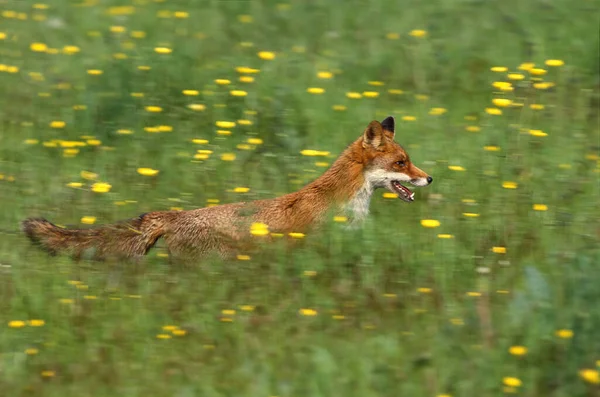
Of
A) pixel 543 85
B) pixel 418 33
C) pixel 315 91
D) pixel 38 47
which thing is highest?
pixel 418 33

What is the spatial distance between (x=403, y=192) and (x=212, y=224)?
4.70 ft

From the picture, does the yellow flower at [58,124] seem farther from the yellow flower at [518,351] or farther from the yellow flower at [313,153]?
the yellow flower at [518,351]

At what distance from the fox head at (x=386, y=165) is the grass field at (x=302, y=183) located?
171mm

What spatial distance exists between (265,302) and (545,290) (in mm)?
1528

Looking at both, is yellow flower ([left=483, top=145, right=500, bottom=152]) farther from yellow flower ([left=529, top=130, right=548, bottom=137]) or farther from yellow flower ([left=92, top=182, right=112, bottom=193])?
yellow flower ([left=92, top=182, right=112, bottom=193])

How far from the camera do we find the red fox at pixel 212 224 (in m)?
6.70

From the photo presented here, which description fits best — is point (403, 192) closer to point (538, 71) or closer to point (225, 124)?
point (225, 124)

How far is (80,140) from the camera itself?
8547mm

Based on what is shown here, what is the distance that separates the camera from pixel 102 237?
6.76 meters

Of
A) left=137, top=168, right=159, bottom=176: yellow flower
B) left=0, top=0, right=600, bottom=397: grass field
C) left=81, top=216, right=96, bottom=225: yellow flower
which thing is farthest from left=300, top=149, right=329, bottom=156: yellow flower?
left=81, top=216, right=96, bottom=225: yellow flower

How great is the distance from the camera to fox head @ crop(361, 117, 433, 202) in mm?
7422

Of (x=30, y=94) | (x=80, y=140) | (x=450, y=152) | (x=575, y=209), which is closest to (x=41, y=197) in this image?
(x=80, y=140)

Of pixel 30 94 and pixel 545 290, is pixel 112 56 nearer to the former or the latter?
pixel 30 94

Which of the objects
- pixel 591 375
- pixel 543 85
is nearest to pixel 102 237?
pixel 591 375
